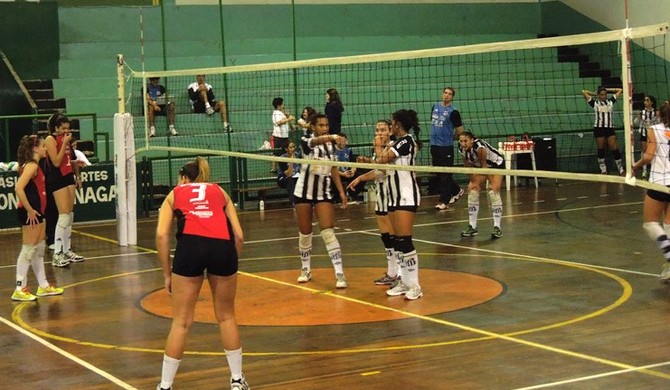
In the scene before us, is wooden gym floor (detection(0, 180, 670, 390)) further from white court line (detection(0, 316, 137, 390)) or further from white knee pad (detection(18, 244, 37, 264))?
white knee pad (detection(18, 244, 37, 264))

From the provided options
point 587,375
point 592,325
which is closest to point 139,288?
point 592,325

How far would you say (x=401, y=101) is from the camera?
25719mm

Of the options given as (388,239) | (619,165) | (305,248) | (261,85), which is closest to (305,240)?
(305,248)

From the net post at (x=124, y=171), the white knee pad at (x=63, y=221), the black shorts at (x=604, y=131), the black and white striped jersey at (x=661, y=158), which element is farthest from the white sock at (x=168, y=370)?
the black shorts at (x=604, y=131)

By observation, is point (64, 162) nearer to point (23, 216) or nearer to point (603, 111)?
point (23, 216)

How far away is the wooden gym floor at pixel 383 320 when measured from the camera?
30.8 feet

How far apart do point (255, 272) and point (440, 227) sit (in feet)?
16.6

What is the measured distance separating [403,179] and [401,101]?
529 inches

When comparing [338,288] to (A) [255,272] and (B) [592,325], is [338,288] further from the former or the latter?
(B) [592,325]

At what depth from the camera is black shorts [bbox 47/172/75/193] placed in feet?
52.1

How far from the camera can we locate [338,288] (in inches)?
527

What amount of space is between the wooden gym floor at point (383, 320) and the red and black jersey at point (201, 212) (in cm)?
138

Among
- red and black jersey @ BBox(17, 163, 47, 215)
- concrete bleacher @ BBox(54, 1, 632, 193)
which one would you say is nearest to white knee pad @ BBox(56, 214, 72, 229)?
red and black jersey @ BBox(17, 163, 47, 215)

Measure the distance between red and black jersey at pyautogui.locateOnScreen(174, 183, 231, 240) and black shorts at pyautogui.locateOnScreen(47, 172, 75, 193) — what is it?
7.55m
